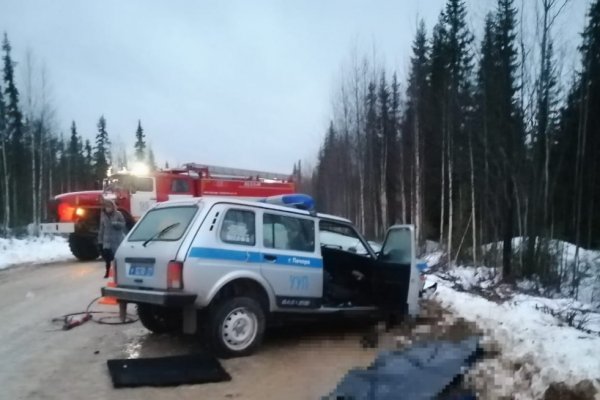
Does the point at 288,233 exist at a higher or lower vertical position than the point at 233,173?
lower

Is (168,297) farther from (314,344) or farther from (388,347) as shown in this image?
(388,347)

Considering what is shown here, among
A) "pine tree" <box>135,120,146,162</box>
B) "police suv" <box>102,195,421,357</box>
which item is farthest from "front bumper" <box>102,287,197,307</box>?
"pine tree" <box>135,120,146,162</box>

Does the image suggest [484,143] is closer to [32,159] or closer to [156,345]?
[156,345]

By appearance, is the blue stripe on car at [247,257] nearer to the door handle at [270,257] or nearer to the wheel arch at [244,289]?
the door handle at [270,257]

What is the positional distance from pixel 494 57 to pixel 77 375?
12955 mm

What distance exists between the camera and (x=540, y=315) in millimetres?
6043

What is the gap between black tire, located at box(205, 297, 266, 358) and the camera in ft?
18.4

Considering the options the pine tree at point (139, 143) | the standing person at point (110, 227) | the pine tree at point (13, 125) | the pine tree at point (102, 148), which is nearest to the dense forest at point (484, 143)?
the standing person at point (110, 227)

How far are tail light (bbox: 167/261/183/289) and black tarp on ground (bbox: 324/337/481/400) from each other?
6.52 feet

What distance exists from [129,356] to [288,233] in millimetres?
2308

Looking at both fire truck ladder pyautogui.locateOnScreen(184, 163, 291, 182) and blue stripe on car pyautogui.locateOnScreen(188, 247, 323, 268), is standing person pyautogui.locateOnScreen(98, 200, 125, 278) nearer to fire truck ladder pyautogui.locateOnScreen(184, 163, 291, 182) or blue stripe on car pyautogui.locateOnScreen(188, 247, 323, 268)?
blue stripe on car pyautogui.locateOnScreen(188, 247, 323, 268)

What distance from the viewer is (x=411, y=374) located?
13.6 feet

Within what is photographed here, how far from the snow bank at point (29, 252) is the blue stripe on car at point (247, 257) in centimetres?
1234

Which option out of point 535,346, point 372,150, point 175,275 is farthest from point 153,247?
point 372,150
